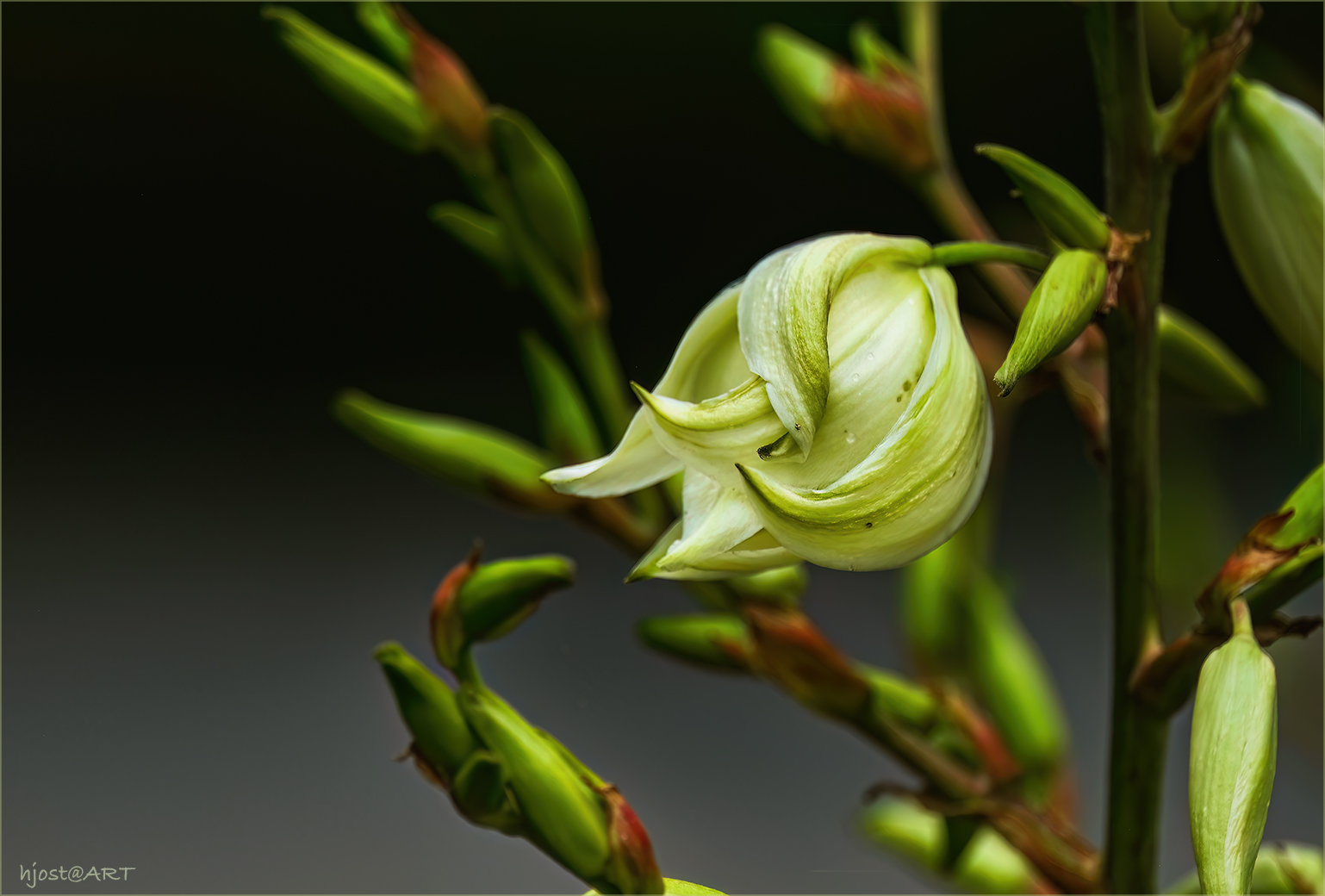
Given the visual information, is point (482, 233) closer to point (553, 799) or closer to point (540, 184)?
point (540, 184)

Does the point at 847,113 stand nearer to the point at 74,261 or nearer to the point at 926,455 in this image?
the point at 926,455

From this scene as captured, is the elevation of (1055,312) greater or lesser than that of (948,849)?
greater

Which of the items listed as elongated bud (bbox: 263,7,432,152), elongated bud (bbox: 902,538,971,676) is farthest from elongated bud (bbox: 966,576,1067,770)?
elongated bud (bbox: 263,7,432,152)

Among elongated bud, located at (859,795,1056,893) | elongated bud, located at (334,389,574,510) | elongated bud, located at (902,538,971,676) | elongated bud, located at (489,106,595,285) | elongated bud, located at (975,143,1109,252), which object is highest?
elongated bud, located at (489,106,595,285)

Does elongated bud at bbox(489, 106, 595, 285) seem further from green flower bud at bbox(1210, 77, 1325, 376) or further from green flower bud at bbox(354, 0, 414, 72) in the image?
green flower bud at bbox(1210, 77, 1325, 376)

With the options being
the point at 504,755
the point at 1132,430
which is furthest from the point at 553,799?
the point at 1132,430

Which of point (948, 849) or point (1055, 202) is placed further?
point (948, 849)

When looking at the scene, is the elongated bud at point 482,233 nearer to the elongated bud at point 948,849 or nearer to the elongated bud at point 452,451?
the elongated bud at point 452,451
